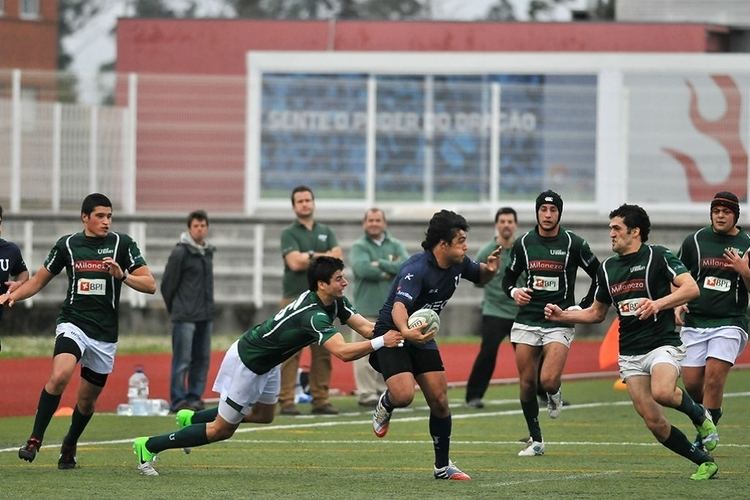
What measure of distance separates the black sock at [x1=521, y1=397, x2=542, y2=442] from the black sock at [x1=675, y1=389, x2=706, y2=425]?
1915 mm

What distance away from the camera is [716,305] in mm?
14469

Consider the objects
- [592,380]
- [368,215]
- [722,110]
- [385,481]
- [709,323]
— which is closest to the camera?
[385,481]

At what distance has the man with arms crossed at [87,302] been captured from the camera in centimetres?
1329

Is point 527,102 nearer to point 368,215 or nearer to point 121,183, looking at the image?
point 121,183

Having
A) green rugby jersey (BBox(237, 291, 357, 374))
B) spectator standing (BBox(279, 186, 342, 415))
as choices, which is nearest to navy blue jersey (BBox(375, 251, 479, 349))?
green rugby jersey (BBox(237, 291, 357, 374))

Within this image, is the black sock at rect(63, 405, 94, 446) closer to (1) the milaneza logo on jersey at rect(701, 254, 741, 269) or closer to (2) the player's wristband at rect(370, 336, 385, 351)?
(2) the player's wristband at rect(370, 336, 385, 351)

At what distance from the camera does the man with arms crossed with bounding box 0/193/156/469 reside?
523 inches

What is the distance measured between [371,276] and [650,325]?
6.88 m

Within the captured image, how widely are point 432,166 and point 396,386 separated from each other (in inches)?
660

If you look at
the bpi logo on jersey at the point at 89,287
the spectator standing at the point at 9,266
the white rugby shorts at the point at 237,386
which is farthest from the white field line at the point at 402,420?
the white rugby shorts at the point at 237,386

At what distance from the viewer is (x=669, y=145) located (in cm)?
2894

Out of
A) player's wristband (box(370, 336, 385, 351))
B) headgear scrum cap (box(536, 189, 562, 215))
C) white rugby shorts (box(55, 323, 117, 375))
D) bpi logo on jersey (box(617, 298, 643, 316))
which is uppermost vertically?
headgear scrum cap (box(536, 189, 562, 215))

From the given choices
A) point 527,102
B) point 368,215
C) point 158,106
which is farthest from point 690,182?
point 368,215

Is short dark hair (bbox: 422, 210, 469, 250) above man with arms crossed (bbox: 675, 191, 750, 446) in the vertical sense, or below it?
above
